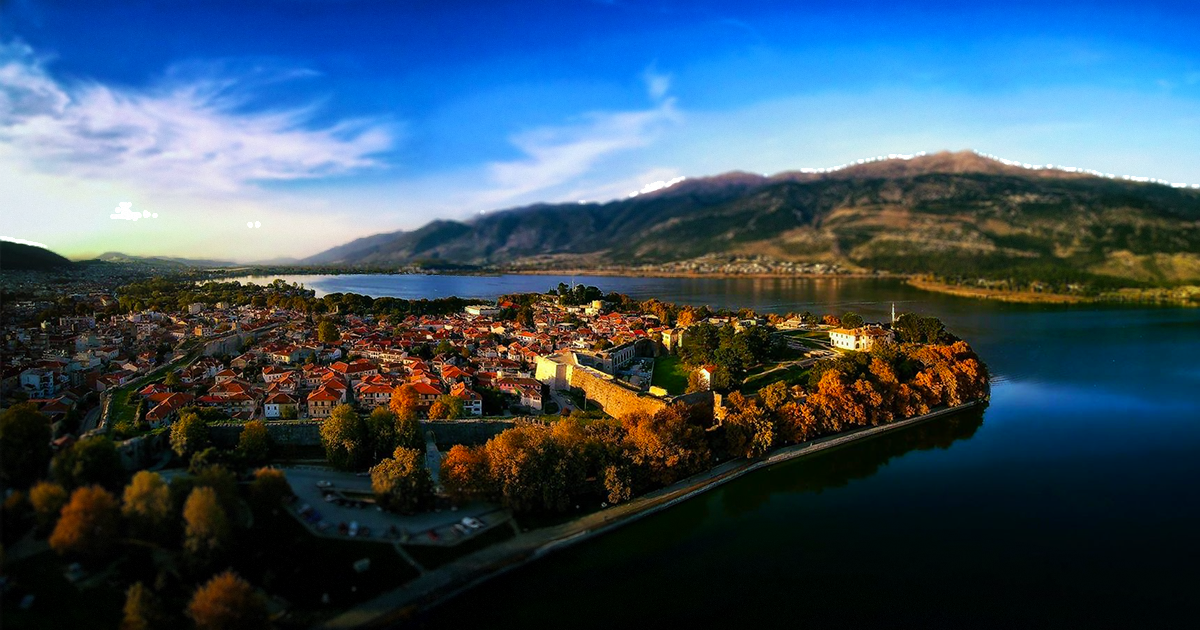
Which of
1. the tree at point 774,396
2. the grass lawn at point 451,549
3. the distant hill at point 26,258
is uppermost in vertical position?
the distant hill at point 26,258

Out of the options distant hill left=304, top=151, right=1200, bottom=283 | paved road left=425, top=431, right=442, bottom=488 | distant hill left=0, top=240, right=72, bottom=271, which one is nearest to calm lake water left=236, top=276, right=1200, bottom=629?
paved road left=425, top=431, right=442, bottom=488

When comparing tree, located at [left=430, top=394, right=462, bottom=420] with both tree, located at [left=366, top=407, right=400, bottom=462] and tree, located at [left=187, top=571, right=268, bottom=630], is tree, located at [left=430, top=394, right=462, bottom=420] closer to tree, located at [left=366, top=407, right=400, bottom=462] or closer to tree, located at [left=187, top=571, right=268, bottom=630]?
tree, located at [left=366, top=407, right=400, bottom=462]

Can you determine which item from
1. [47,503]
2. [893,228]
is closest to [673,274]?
[893,228]

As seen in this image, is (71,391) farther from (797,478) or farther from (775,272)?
(775,272)

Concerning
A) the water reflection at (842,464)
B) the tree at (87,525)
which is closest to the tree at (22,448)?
the tree at (87,525)

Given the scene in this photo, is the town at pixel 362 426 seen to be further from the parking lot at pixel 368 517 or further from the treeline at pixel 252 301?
the treeline at pixel 252 301

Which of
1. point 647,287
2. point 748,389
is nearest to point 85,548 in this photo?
point 748,389
